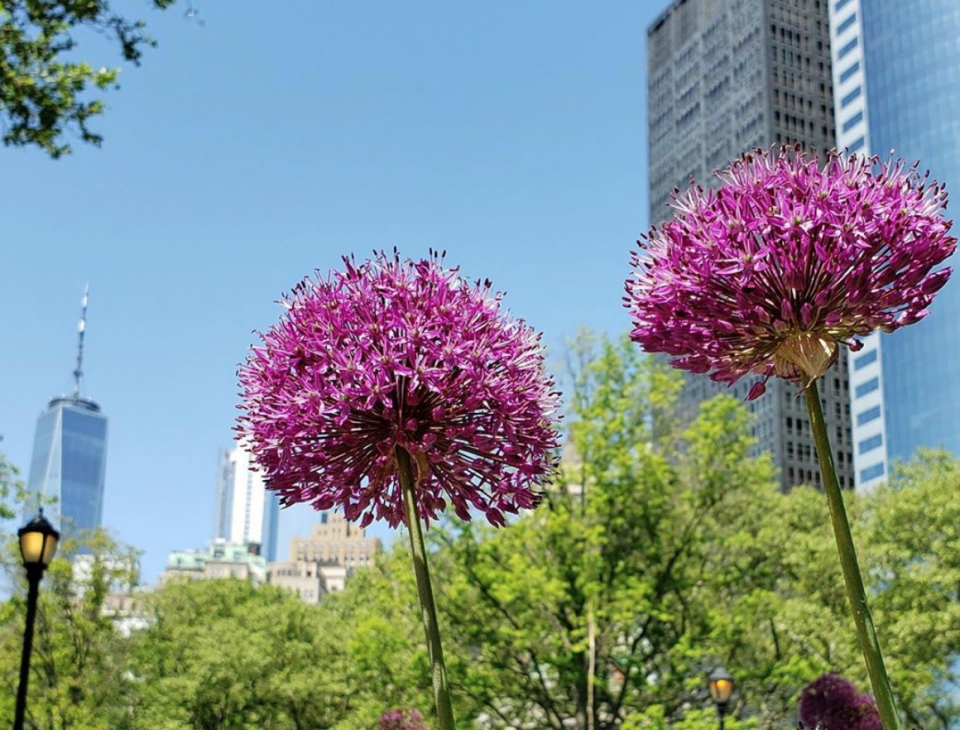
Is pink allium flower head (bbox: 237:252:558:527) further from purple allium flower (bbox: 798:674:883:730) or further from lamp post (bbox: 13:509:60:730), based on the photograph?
lamp post (bbox: 13:509:60:730)

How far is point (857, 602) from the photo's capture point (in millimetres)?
3512

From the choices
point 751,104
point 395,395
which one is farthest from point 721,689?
point 751,104

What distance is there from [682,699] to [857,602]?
2133 cm

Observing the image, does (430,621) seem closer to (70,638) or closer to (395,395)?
(395,395)

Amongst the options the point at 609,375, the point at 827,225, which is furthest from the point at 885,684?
the point at 609,375

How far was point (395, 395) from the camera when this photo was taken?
4.53 metres

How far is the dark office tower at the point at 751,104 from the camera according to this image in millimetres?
149825

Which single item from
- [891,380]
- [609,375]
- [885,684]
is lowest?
[885,684]

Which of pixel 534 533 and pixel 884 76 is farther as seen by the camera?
pixel 884 76

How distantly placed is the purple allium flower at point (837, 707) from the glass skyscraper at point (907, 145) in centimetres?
10413

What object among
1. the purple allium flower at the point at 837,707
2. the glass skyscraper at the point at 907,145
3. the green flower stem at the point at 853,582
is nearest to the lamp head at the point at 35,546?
the purple allium flower at the point at 837,707

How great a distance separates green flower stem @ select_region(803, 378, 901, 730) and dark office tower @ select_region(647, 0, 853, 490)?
14436cm

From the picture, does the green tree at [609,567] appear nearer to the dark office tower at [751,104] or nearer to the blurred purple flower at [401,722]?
the blurred purple flower at [401,722]

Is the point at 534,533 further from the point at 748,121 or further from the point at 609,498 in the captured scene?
the point at 748,121
